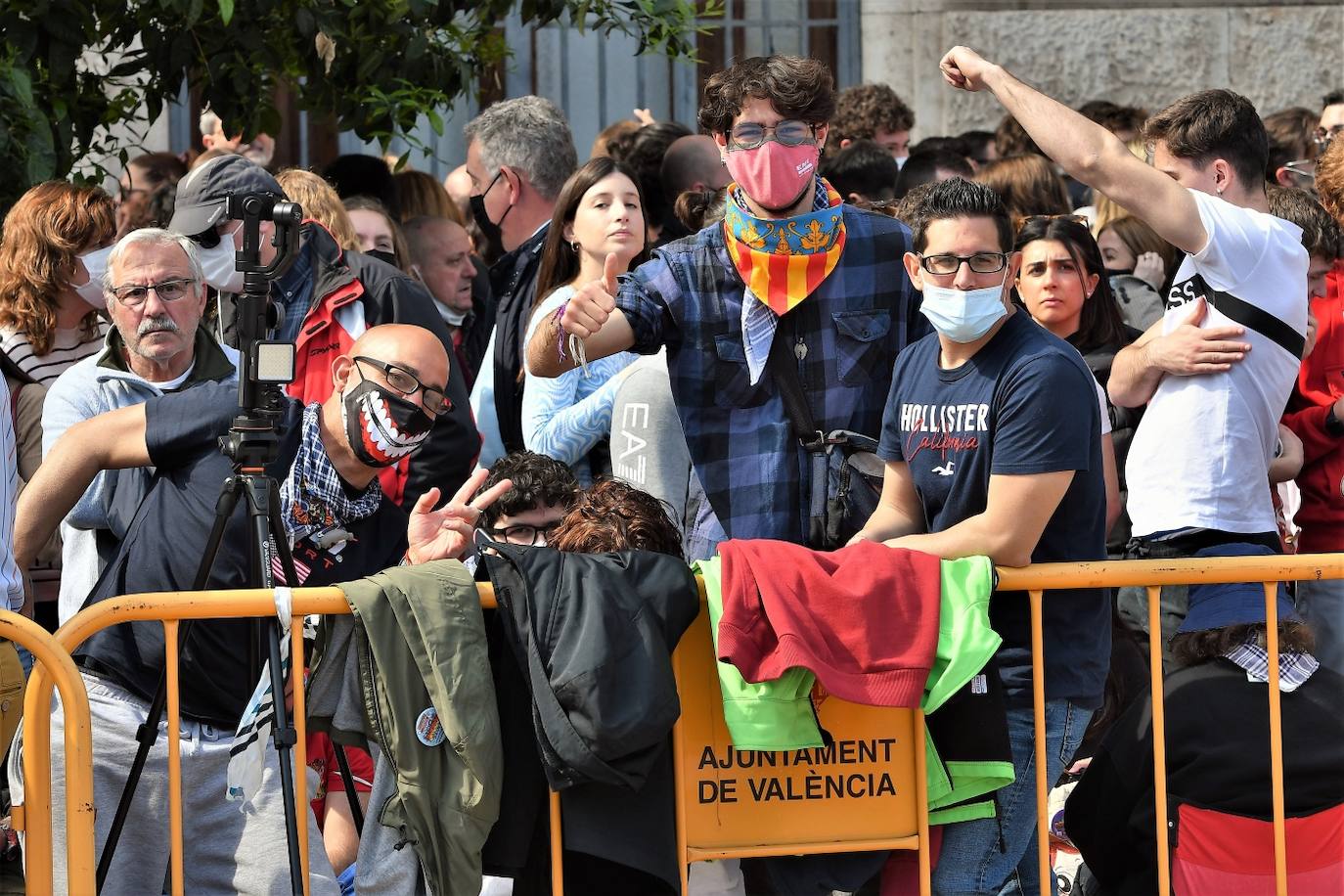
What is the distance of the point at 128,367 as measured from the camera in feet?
15.1

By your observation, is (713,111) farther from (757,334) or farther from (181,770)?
(181,770)

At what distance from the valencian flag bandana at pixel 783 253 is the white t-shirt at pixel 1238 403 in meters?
0.84

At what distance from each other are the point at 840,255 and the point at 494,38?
2.85 m

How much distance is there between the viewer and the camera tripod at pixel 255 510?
380 cm

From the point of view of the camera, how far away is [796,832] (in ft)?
12.9

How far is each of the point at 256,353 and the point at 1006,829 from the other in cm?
189

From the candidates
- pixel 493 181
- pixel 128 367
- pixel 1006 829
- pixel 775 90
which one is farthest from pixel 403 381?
pixel 493 181

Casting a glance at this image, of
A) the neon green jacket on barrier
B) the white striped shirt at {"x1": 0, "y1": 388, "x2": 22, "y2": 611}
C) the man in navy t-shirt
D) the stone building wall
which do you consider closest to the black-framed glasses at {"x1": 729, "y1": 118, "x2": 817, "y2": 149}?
the man in navy t-shirt

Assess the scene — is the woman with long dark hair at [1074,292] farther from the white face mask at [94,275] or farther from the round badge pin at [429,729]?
the white face mask at [94,275]

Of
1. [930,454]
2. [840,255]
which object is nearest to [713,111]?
[840,255]

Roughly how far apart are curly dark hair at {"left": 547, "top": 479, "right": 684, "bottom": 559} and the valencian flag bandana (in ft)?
2.09

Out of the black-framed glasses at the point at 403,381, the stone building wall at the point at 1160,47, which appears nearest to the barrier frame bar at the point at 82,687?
the black-framed glasses at the point at 403,381

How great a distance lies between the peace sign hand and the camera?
400cm

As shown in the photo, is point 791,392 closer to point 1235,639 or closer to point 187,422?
point 1235,639
